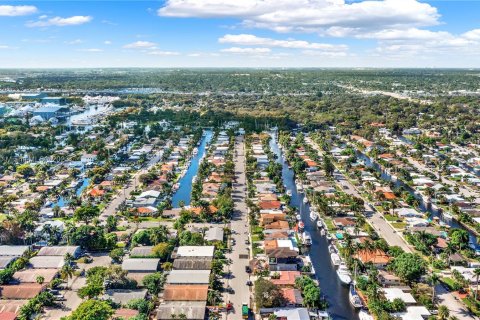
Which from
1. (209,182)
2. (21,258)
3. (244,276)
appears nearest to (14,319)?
(21,258)

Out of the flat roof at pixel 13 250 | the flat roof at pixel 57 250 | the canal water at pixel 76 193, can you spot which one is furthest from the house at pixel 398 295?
the canal water at pixel 76 193

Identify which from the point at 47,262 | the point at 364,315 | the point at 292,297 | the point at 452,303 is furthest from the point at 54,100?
the point at 452,303

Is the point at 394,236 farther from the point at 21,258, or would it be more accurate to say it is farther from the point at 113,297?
the point at 21,258

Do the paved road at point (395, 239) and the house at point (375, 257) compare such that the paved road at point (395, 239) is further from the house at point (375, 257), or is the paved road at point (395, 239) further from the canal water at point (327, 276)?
the canal water at point (327, 276)

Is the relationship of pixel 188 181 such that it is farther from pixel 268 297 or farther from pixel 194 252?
pixel 268 297

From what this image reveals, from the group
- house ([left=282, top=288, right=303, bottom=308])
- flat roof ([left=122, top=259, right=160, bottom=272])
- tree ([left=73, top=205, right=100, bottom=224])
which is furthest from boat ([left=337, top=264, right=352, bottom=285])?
tree ([left=73, top=205, right=100, bottom=224])
